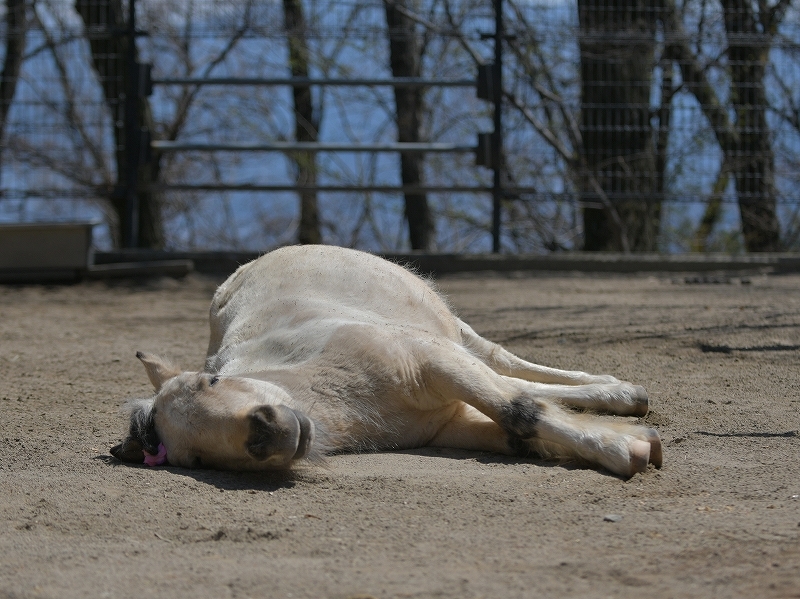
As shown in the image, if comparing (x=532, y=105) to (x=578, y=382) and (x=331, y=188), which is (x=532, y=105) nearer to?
(x=331, y=188)

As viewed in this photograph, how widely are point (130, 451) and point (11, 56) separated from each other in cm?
856

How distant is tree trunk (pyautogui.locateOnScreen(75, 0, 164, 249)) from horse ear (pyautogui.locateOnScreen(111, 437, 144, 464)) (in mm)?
6354

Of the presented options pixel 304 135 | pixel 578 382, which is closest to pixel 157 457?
pixel 578 382

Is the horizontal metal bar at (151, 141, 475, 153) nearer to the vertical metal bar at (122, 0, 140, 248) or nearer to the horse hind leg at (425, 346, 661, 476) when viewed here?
the vertical metal bar at (122, 0, 140, 248)

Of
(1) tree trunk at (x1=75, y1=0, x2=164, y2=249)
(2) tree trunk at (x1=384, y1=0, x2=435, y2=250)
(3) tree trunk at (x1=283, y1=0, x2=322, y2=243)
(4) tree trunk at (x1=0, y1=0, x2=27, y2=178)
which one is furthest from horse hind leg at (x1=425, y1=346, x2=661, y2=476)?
(3) tree trunk at (x1=283, y1=0, x2=322, y2=243)

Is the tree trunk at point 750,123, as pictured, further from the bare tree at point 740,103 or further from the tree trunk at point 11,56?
the tree trunk at point 11,56

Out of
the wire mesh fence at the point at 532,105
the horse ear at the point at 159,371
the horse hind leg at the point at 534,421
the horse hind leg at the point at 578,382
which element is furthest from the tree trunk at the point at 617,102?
the horse ear at the point at 159,371

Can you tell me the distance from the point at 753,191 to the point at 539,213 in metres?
2.66

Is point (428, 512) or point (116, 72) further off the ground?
point (116, 72)

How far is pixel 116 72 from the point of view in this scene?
973cm

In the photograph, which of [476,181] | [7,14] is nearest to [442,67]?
[476,181]

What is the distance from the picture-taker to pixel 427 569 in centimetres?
225

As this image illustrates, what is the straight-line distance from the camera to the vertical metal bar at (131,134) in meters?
9.18

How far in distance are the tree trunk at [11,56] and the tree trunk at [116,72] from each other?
24.8 inches
